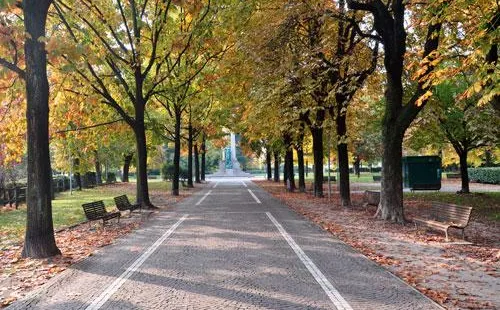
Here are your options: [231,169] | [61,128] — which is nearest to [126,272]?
[61,128]

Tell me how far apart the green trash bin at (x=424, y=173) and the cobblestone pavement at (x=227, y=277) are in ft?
67.2

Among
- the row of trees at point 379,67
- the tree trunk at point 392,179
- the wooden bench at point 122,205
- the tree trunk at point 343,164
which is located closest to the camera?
the row of trees at point 379,67

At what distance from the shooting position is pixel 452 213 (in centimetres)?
1195

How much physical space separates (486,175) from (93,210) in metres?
36.5

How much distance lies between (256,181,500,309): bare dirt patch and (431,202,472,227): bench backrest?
1.41ft

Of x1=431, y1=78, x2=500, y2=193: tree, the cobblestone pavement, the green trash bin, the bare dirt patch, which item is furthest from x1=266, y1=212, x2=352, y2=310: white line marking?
the green trash bin

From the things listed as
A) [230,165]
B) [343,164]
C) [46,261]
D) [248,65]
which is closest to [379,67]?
[343,164]

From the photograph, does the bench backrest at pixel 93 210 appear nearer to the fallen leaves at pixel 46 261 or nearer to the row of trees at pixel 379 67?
the fallen leaves at pixel 46 261

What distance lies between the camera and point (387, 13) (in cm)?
1473

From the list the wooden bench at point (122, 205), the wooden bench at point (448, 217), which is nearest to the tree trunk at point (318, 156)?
the wooden bench at point (122, 205)

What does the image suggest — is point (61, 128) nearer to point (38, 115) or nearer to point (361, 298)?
point (38, 115)

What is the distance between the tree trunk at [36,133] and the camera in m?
10.2

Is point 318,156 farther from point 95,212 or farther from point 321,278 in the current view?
point 321,278

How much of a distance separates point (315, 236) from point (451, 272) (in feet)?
14.6
